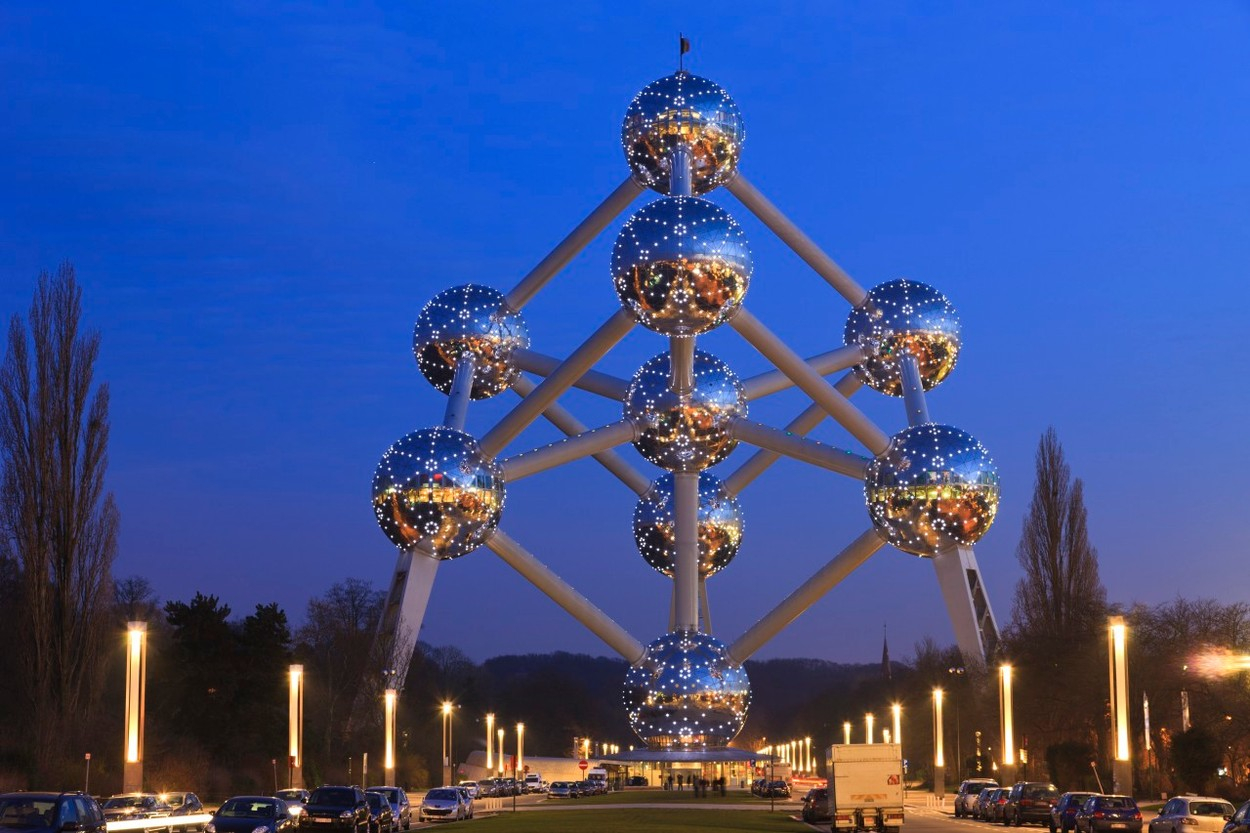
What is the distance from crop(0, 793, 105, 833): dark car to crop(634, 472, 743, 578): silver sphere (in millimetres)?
15350

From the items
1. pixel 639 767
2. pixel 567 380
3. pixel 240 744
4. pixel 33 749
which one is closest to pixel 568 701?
pixel 639 767

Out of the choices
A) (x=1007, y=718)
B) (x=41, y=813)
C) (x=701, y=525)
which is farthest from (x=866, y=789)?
(x=41, y=813)

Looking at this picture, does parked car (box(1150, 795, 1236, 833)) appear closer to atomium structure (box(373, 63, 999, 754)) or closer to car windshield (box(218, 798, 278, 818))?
atomium structure (box(373, 63, 999, 754))

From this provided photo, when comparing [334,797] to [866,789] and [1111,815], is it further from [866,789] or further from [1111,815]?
[1111,815]

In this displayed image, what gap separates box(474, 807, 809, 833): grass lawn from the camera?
31.6m

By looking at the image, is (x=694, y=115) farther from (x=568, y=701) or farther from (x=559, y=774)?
(x=568, y=701)

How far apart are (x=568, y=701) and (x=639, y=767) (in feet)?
63.2

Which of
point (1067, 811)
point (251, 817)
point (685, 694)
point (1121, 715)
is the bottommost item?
point (1067, 811)

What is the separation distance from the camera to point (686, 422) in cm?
2911

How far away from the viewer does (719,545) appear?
32.5 m

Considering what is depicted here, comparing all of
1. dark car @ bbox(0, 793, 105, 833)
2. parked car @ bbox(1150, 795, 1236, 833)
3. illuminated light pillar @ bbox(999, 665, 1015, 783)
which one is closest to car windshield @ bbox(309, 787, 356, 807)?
dark car @ bbox(0, 793, 105, 833)

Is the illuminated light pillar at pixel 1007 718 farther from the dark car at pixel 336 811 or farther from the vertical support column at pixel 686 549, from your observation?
the dark car at pixel 336 811

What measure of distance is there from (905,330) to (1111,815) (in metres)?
9.30

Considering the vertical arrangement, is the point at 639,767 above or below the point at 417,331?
below
